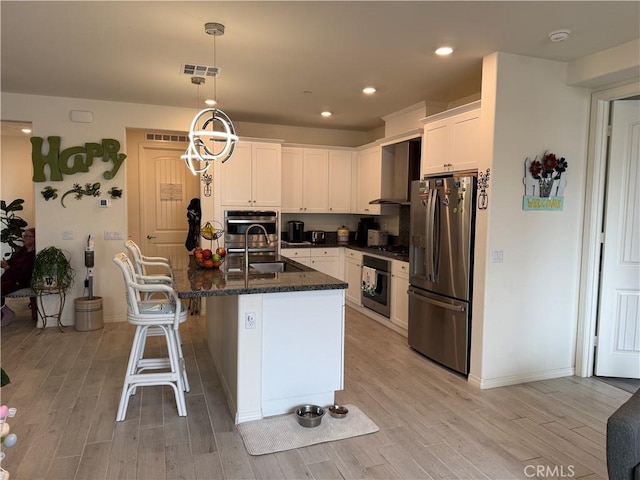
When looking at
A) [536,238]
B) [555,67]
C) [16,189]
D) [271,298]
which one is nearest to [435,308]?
[536,238]

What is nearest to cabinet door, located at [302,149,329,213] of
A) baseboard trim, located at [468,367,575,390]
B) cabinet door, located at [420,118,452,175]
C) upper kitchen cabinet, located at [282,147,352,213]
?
upper kitchen cabinet, located at [282,147,352,213]

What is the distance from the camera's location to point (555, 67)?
3500 millimetres

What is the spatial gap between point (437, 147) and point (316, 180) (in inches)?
97.0

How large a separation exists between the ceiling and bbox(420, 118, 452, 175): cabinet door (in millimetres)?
446

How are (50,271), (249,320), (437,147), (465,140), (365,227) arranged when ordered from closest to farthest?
(249,320), (465,140), (437,147), (50,271), (365,227)

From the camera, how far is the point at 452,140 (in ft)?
12.8

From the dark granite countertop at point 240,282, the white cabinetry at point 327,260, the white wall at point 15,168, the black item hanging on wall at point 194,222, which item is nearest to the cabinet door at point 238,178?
the black item hanging on wall at point 194,222

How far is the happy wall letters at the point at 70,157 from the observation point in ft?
15.9

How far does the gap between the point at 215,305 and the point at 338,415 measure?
1.60 meters

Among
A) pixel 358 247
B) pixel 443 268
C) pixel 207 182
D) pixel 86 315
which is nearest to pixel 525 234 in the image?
pixel 443 268

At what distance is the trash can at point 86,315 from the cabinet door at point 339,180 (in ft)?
11.0

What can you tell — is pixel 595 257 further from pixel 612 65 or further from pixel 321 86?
pixel 321 86

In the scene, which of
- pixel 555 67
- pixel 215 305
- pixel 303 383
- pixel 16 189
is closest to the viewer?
pixel 303 383

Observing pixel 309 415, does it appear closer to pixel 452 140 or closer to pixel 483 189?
pixel 483 189
